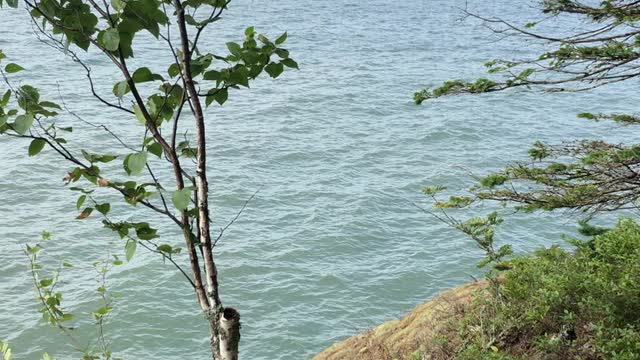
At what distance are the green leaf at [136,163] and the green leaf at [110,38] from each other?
322 millimetres

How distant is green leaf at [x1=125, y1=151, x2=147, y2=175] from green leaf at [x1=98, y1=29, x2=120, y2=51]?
1.06 ft

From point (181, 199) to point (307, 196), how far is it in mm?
12037

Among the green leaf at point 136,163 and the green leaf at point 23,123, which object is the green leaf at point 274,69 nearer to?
the green leaf at point 136,163

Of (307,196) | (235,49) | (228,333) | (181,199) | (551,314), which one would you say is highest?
(235,49)

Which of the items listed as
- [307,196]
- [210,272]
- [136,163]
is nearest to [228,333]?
[210,272]

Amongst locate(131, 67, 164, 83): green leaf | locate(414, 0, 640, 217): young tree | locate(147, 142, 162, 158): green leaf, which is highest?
locate(131, 67, 164, 83): green leaf

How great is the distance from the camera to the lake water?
979 centimetres

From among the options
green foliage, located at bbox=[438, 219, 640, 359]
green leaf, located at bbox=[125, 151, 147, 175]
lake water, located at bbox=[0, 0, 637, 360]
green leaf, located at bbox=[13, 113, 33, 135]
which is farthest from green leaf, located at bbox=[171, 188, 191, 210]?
lake water, located at bbox=[0, 0, 637, 360]

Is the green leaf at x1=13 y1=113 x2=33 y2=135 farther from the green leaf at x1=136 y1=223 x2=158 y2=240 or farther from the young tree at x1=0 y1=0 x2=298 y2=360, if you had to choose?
the green leaf at x1=136 y1=223 x2=158 y2=240

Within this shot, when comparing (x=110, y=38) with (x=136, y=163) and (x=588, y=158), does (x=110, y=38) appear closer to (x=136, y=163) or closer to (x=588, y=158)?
(x=136, y=163)

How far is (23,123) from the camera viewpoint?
82.0 inches

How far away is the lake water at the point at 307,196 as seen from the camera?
9789 mm

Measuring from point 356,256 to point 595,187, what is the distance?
257 inches

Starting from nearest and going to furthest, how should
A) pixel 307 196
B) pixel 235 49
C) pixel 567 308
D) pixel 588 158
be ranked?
pixel 235 49 → pixel 567 308 → pixel 588 158 → pixel 307 196
